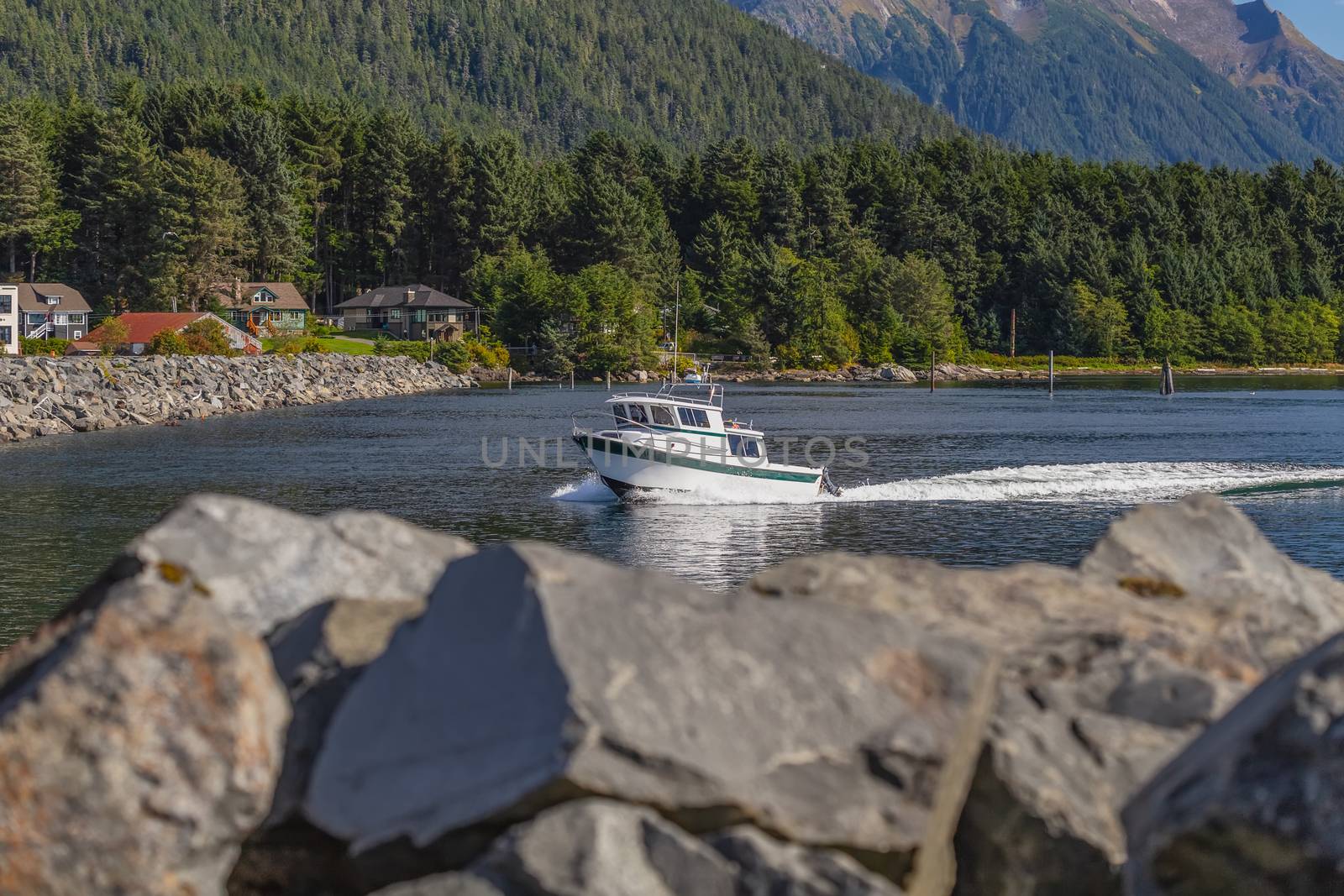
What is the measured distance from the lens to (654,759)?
7055 mm

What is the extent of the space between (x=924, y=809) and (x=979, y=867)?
3.04ft

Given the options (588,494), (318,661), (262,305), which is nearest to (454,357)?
(262,305)

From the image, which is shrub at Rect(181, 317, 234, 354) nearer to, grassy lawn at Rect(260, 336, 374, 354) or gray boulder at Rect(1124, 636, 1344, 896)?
grassy lawn at Rect(260, 336, 374, 354)

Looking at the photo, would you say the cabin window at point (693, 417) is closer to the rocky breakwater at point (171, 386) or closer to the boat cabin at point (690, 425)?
the boat cabin at point (690, 425)

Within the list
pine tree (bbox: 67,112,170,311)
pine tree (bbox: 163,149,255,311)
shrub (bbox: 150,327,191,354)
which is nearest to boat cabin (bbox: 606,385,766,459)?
shrub (bbox: 150,327,191,354)

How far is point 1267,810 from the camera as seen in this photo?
685 cm

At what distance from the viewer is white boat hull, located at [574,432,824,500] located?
45.3 m

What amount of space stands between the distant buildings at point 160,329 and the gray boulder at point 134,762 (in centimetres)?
11282

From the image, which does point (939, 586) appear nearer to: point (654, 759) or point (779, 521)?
point (654, 759)

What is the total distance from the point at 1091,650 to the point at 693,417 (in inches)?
1487

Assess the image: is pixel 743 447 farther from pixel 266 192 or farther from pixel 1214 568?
pixel 266 192

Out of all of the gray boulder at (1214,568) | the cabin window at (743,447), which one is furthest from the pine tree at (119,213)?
the gray boulder at (1214,568)

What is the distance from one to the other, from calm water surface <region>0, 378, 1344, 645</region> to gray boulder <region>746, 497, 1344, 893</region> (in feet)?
62.5

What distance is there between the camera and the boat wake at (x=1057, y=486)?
1795 inches
